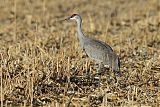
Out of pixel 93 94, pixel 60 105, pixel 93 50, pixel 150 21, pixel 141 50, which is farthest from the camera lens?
pixel 150 21

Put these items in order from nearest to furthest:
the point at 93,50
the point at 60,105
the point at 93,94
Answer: the point at 60,105, the point at 93,94, the point at 93,50

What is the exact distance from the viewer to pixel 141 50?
10.9 meters

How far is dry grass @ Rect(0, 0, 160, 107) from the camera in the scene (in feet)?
23.5

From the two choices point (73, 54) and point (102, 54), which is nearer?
point (102, 54)

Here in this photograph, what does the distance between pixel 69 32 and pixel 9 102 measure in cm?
620

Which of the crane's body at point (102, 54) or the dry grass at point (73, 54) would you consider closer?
the dry grass at point (73, 54)

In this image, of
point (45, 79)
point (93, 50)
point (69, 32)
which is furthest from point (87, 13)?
point (45, 79)

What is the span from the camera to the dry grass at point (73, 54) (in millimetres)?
7148

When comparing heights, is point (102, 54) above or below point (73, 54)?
below

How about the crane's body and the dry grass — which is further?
the crane's body

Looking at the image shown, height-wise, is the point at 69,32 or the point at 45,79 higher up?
the point at 69,32

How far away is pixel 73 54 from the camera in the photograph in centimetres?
1012

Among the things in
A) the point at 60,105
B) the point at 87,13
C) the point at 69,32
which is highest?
the point at 87,13

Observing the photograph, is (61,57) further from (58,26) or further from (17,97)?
(58,26)
